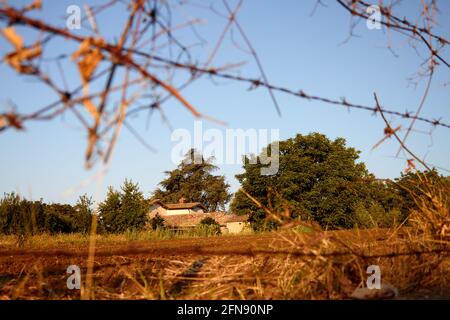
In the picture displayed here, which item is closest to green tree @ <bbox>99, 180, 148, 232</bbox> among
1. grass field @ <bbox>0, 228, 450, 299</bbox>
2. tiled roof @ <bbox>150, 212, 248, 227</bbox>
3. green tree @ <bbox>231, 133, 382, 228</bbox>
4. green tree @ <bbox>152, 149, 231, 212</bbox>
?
green tree @ <bbox>231, 133, 382, 228</bbox>

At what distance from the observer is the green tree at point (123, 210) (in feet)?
87.5

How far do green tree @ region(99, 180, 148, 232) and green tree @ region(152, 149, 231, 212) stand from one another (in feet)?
157

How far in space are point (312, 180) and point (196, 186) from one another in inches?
1479

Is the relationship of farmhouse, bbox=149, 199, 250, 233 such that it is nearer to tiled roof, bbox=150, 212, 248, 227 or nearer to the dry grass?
tiled roof, bbox=150, 212, 248, 227

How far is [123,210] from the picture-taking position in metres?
27.0

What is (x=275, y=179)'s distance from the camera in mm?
42375

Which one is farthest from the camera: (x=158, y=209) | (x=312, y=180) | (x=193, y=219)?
(x=158, y=209)

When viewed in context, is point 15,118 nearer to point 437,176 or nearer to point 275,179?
point 437,176

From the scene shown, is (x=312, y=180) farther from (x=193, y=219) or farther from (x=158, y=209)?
(x=158, y=209)

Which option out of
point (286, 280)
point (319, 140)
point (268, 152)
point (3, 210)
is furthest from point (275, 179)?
point (286, 280)

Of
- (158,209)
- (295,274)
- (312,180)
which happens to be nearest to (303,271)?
(295,274)

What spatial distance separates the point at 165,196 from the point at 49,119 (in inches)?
3039

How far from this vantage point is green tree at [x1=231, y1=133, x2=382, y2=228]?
39531 millimetres

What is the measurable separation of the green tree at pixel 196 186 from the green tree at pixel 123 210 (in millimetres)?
47988
